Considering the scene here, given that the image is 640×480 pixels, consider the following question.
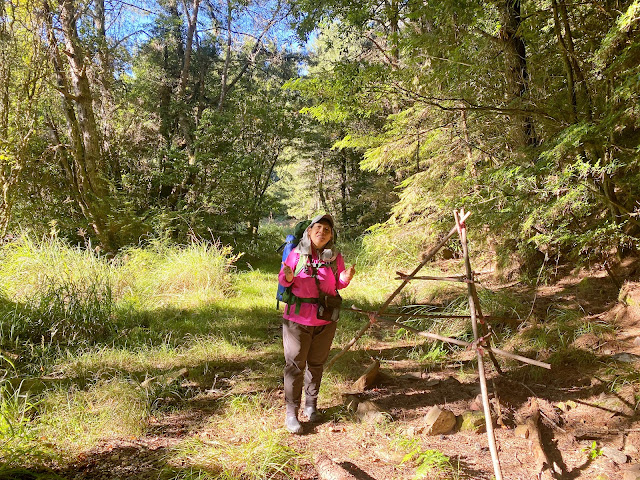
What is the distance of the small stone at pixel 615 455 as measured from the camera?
262 centimetres

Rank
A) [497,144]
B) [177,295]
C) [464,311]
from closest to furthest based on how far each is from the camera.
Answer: [464,311], [497,144], [177,295]

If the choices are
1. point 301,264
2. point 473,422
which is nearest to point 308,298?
point 301,264

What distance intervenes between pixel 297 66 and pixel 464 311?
14902 mm

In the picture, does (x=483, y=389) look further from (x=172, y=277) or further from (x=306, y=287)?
(x=172, y=277)

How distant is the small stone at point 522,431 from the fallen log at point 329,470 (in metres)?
1.51

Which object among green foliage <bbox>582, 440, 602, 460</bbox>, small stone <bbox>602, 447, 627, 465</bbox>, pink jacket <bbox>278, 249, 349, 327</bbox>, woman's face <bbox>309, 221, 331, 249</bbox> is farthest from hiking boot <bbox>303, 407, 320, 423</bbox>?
small stone <bbox>602, 447, 627, 465</bbox>

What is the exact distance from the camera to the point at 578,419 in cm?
318

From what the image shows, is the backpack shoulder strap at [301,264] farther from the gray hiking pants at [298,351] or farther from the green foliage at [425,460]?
the green foliage at [425,460]

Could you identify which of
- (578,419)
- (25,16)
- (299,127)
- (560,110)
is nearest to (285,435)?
(578,419)

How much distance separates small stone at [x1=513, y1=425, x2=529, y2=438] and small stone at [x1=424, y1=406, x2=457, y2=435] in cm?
48

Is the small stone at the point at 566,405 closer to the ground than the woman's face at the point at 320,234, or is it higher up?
closer to the ground

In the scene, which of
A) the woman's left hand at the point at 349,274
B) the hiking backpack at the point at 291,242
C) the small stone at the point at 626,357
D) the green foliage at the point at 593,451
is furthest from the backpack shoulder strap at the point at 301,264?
the small stone at the point at 626,357

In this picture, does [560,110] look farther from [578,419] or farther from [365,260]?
[365,260]

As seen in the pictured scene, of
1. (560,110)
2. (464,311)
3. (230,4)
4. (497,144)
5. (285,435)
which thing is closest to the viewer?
(285,435)
